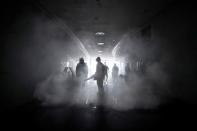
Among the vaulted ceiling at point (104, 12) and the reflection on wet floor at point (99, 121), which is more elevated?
the vaulted ceiling at point (104, 12)

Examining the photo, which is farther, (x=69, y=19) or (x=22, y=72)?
(x=69, y=19)

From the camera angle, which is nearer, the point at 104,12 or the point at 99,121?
the point at 99,121

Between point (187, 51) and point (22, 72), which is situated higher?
point (187, 51)

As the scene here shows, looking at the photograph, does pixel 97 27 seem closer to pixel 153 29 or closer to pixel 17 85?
pixel 153 29

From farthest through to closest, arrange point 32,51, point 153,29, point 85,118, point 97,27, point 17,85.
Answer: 1. point 97,27
2. point 153,29
3. point 32,51
4. point 17,85
5. point 85,118

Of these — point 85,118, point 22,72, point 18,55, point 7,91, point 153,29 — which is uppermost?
point 153,29

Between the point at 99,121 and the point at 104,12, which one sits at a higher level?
the point at 104,12

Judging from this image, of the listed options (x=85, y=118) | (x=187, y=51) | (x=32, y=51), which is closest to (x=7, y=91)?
(x=32, y=51)

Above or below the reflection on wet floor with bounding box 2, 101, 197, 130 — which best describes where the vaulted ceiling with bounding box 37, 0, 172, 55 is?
above

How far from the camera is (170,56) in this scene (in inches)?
302

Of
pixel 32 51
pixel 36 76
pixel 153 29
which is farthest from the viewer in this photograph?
pixel 153 29

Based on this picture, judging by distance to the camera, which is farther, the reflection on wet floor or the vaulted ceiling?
the vaulted ceiling

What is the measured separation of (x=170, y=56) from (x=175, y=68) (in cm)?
68

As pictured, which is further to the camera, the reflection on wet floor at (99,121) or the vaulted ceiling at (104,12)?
the vaulted ceiling at (104,12)
